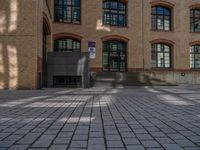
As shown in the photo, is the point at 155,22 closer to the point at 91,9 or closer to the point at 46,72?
the point at 91,9

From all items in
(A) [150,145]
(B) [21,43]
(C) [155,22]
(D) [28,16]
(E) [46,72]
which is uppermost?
(C) [155,22]

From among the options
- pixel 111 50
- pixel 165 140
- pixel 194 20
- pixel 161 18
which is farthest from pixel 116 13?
pixel 165 140

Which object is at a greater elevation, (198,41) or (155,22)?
(155,22)

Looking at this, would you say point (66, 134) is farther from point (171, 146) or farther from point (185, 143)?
point (185, 143)

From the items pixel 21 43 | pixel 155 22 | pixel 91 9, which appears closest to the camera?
pixel 21 43

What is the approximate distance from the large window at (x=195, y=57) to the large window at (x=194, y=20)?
1914 mm

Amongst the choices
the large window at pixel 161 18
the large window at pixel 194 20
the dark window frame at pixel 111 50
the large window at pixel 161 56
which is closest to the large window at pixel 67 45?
the dark window frame at pixel 111 50

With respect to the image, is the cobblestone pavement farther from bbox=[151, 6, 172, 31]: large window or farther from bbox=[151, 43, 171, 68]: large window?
bbox=[151, 6, 172, 31]: large window

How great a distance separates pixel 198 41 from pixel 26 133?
84.8 ft

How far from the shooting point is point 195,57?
27.0 metres

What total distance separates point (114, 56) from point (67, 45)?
4.67 meters

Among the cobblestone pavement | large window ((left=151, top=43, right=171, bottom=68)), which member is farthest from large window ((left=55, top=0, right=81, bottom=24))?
the cobblestone pavement

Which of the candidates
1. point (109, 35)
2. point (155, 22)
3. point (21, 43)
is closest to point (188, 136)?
point (21, 43)

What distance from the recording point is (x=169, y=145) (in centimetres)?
349
